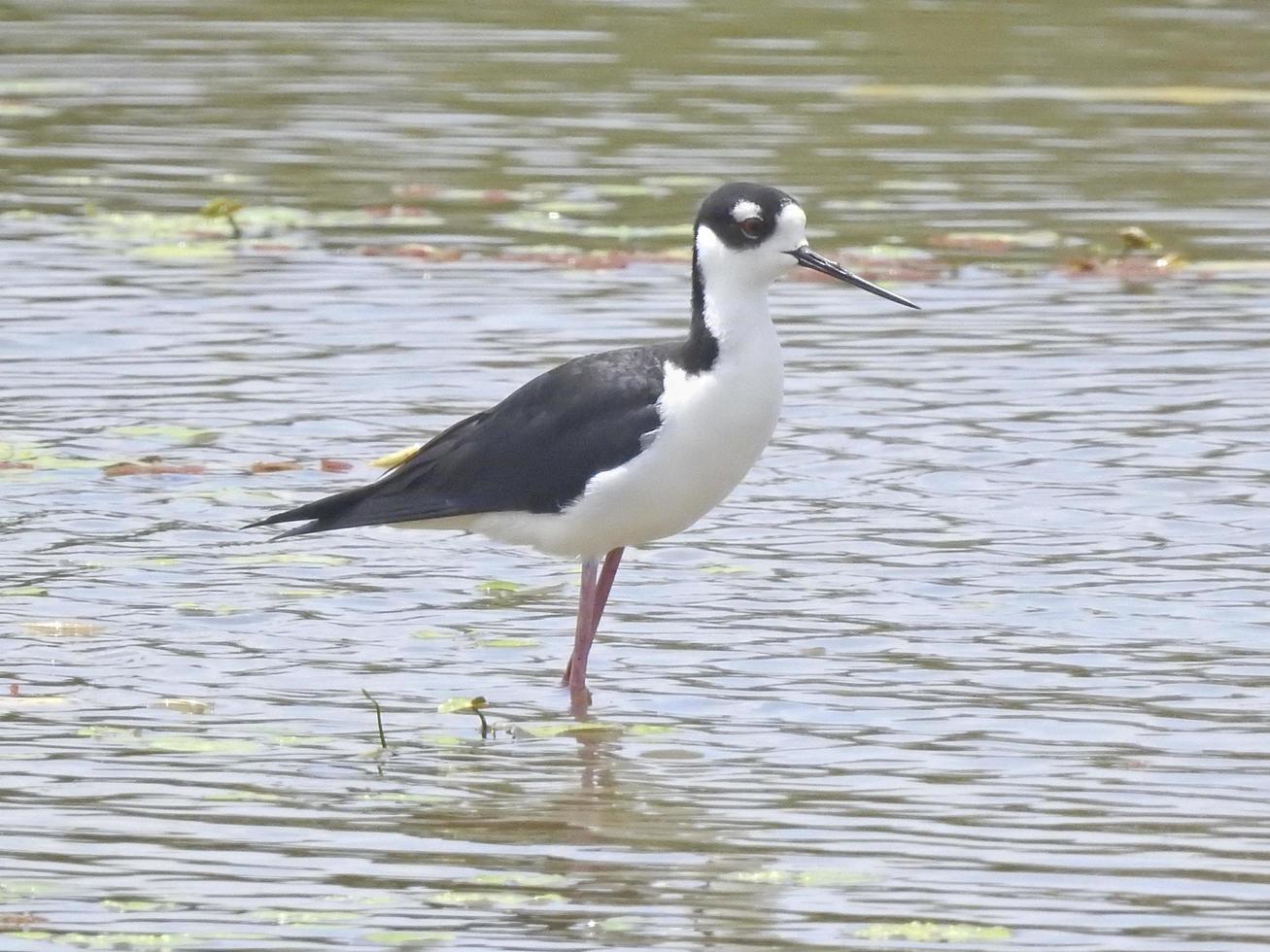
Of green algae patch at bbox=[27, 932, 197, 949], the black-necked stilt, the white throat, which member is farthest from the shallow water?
the white throat

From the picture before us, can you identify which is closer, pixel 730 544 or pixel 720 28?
pixel 730 544

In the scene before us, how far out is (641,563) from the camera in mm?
9672

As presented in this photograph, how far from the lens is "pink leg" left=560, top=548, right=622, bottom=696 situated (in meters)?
7.99

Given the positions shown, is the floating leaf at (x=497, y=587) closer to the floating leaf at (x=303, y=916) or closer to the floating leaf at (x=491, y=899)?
the floating leaf at (x=491, y=899)

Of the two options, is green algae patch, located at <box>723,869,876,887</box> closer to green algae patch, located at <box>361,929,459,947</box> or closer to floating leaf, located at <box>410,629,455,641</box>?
green algae patch, located at <box>361,929,459,947</box>

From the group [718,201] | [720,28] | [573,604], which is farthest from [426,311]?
[720,28]

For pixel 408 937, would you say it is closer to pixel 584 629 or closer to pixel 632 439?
pixel 584 629

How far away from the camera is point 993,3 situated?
2623cm

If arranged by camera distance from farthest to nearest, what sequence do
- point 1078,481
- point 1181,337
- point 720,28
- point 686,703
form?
1. point 720,28
2. point 1181,337
3. point 1078,481
4. point 686,703

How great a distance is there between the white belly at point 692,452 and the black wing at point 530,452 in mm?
64

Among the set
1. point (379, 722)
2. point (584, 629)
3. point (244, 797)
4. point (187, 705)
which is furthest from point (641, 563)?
point (244, 797)

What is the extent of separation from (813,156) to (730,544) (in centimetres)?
872

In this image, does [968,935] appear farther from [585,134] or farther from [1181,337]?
[585,134]

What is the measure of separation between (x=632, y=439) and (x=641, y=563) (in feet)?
5.60
